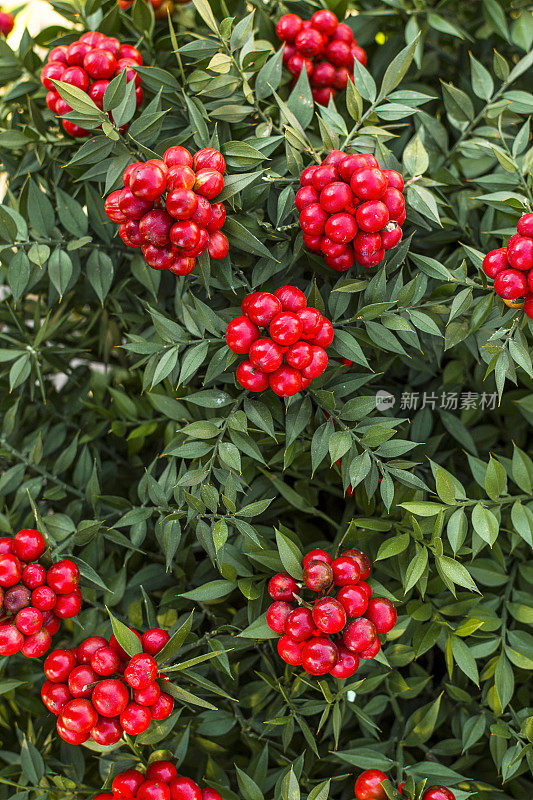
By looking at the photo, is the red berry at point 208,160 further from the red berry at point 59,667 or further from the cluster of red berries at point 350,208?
the red berry at point 59,667

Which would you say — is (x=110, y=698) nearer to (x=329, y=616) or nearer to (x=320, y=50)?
(x=329, y=616)

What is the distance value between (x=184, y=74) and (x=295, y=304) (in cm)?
34

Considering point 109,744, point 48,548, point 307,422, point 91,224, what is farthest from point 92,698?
point 91,224

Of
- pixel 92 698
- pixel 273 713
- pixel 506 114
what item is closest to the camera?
pixel 92 698

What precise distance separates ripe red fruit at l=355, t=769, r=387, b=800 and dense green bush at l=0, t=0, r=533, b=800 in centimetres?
2

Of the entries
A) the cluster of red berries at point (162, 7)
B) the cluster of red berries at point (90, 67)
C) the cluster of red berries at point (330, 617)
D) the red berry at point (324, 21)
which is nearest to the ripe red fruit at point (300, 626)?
the cluster of red berries at point (330, 617)

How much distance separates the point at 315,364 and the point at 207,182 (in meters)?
0.19

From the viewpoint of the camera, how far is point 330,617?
1.76 ft

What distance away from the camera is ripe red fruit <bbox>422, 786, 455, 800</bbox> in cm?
58

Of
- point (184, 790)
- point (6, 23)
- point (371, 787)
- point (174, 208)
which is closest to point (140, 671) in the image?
point (184, 790)

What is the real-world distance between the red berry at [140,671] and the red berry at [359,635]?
177 millimetres

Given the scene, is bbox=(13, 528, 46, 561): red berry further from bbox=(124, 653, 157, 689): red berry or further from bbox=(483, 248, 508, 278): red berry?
bbox=(483, 248, 508, 278): red berry

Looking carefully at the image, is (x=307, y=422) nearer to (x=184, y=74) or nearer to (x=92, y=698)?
(x=92, y=698)

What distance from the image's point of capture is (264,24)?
2.45ft
